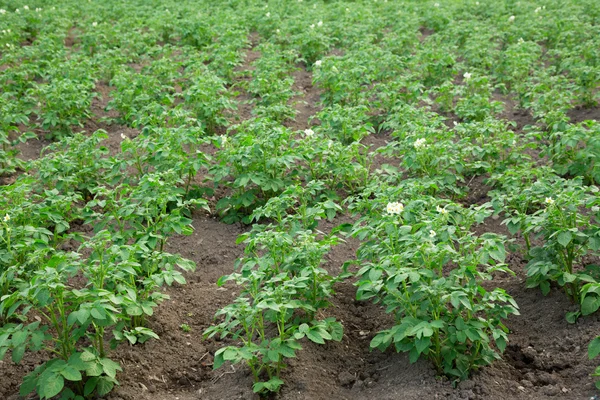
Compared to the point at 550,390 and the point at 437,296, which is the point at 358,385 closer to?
the point at 437,296

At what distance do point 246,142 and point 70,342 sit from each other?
8.32 feet

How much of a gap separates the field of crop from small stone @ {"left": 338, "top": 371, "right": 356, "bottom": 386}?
11 mm

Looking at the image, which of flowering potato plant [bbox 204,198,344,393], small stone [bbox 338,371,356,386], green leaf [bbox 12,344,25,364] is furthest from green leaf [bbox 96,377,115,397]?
small stone [bbox 338,371,356,386]

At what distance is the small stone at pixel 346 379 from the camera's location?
13.1 ft

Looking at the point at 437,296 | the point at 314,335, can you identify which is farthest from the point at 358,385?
the point at 437,296

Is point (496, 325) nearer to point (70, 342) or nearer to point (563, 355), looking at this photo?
point (563, 355)

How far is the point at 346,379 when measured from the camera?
401cm

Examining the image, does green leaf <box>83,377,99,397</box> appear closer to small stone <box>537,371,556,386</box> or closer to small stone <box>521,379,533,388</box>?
small stone <box>521,379,533,388</box>

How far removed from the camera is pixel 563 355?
4.00 meters

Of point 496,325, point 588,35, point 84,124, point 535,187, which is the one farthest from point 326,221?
point 588,35

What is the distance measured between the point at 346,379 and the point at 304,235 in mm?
882

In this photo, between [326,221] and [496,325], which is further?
[326,221]

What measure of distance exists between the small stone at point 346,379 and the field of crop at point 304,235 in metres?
0.01

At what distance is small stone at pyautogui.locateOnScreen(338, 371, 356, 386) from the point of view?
4004mm
